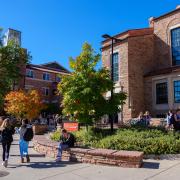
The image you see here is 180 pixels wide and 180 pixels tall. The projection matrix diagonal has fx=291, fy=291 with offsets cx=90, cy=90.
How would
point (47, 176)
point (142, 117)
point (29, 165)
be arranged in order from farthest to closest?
point (142, 117)
point (29, 165)
point (47, 176)

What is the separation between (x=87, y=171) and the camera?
8.96 metres

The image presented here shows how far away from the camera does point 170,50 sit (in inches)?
1077

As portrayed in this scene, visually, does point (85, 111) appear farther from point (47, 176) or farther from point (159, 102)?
point (159, 102)

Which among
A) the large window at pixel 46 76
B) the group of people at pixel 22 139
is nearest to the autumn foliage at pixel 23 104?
the group of people at pixel 22 139

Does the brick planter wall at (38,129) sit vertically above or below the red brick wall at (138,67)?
below

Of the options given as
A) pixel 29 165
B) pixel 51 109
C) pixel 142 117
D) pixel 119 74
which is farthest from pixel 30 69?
A: pixel 29 165

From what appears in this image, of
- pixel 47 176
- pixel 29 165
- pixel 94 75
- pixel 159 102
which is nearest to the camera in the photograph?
pixel 47 176

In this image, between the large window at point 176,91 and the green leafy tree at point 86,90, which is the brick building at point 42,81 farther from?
the green leafy tree at point 86,90

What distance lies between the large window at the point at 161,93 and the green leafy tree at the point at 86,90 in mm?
10547

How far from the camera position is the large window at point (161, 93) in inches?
1006

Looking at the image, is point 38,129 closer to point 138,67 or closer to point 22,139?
point 138,67

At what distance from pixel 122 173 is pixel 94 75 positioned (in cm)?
754

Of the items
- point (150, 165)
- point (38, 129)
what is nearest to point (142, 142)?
point (150, 165)

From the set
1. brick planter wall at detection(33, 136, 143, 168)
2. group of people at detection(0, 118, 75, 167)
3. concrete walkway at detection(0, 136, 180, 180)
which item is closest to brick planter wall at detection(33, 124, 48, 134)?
group of people at detection(0, 118, 75, 167)
